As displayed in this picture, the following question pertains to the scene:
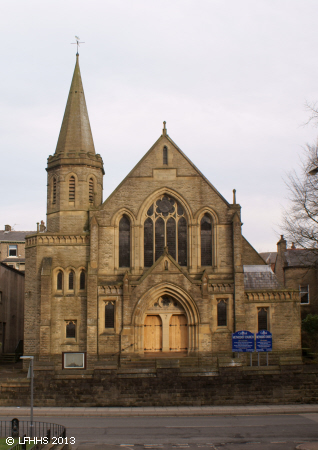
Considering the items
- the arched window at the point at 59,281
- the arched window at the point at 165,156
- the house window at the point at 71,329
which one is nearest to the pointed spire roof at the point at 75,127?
the arched window at the point at 165,156

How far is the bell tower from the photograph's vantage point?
40000mm

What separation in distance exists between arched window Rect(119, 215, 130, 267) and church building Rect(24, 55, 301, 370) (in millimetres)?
68

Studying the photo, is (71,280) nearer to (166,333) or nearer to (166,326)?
(166,326)

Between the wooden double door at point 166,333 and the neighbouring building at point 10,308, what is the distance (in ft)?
60.8

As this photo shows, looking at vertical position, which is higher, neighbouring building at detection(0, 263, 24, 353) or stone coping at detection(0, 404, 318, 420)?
neighbouring building at detection(0, 263, 24, 353)

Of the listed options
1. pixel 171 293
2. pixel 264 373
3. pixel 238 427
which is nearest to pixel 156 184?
pixel 171 293

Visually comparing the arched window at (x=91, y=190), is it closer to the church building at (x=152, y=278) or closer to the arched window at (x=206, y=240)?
the church building at (x=152, y=278)

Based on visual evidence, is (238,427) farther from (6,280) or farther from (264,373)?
(6,280)

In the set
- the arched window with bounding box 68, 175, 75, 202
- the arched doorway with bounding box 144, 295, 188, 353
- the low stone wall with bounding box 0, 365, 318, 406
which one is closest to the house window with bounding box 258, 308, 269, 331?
the arched doorway with bounding box 144, 295, 188, 353

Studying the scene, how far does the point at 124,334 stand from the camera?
118 feet

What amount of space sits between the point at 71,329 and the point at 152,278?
6.41 meters

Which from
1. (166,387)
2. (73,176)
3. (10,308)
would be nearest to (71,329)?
(73,176)

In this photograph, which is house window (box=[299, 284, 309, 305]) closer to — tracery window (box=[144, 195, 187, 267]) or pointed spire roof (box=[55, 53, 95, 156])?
tracery window (box=[144, 195, 187, 267])

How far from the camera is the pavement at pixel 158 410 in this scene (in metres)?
24.7
